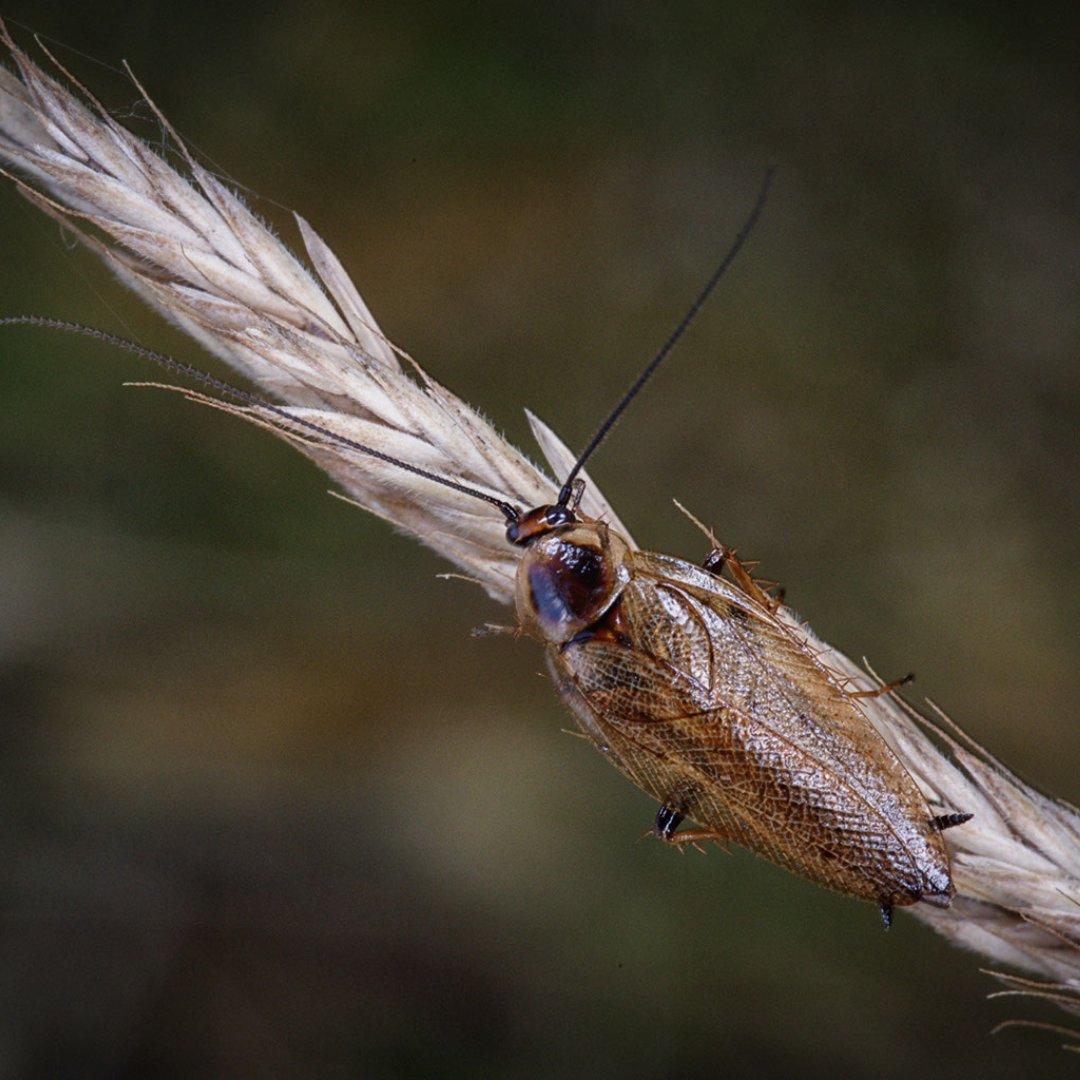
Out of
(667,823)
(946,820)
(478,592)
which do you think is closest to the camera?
(946,820)

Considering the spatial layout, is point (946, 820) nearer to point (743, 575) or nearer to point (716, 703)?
point (716, 703)

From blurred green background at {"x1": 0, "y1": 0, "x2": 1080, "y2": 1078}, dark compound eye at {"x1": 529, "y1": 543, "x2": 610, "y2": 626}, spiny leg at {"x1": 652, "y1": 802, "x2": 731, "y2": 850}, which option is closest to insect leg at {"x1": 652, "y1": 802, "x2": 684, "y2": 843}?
spiny leg at {"x1": 652, "y1": 802, "x2": 731, "y2": 850}

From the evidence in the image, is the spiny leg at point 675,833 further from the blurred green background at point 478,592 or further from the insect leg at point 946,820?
the blurred green background at point 478,592

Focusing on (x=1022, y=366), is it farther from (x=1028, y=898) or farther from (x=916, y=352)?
(x=1028, y=898)

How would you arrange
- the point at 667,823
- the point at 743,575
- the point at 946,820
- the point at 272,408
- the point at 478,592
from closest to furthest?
the point at 272,408, the point at 946,820, the point at 743,575, the point at 667,823, the point at 478,592

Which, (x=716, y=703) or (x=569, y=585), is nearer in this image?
(x=716, y=703)

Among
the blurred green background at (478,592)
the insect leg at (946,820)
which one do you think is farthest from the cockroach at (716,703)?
the blurred green background at (478,592)

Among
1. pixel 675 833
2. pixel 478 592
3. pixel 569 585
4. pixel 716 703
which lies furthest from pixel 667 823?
pixel 478 592

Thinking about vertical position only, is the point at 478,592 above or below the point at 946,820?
above
